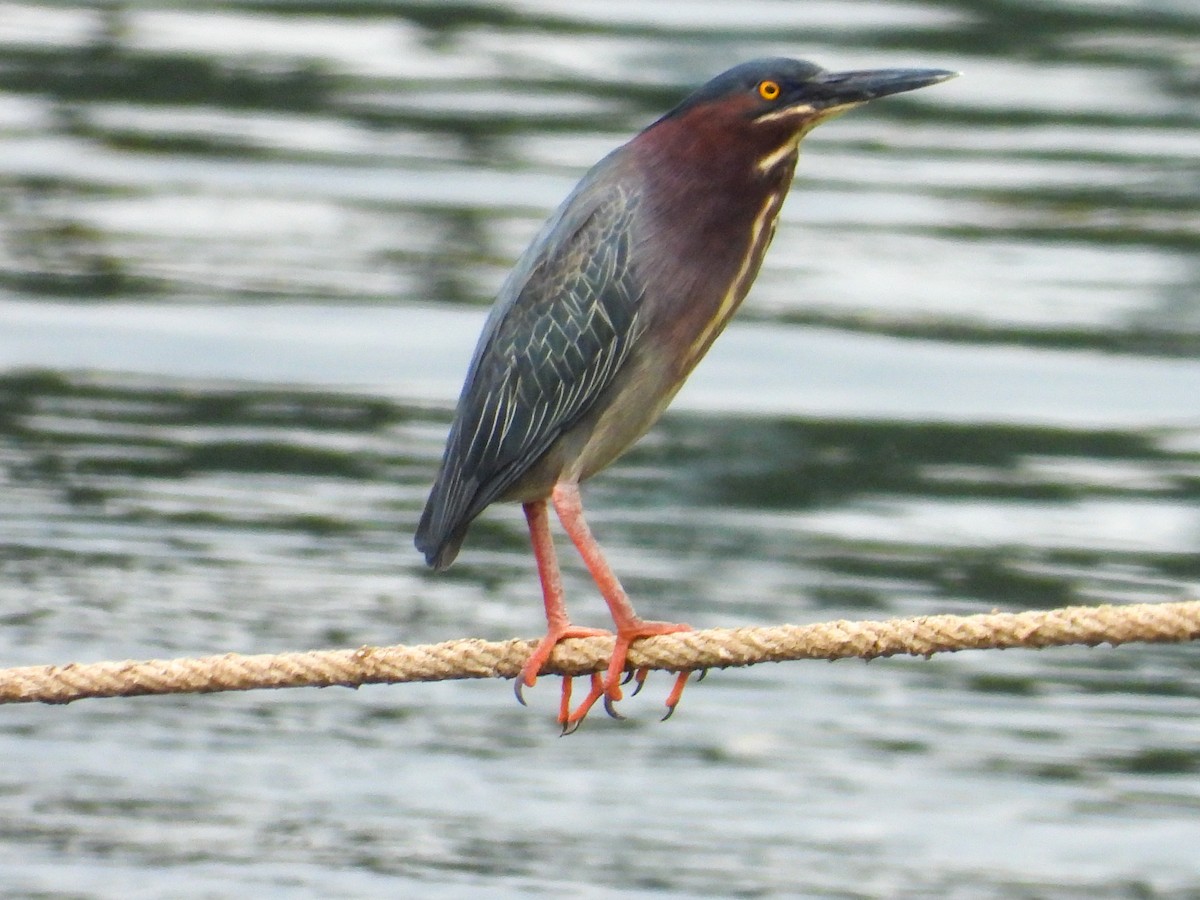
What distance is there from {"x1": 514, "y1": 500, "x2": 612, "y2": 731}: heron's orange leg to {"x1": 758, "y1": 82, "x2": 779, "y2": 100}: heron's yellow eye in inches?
41.4

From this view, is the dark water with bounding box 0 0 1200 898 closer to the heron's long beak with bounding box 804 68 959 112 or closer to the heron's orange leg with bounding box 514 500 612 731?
the heron's orange leg with bounding box 514 500 612 731

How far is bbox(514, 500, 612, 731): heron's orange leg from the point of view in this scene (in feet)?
15.0

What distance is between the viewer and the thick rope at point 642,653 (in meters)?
4.09

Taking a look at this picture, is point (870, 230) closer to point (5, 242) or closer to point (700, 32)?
point (700, 32)

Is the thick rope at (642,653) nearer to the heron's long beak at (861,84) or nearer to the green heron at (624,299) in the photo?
the green heron at (624,299)

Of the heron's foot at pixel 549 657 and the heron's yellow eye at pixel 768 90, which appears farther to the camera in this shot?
the heron's yellow eye at pixel 768 90

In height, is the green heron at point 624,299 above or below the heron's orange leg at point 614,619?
above

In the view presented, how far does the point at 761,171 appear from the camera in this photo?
4.75 metres

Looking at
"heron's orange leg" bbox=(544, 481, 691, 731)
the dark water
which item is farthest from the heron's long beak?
the dark water

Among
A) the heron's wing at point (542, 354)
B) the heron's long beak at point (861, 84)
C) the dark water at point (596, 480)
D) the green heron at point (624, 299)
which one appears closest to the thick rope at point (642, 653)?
the green heron at point (624, 299)

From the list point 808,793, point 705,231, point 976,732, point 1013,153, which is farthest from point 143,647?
point 1013,153

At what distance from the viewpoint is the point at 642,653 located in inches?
179

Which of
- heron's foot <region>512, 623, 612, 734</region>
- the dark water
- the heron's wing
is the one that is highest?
the heron's wing

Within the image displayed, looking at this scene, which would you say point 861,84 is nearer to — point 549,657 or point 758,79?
point 758,79
